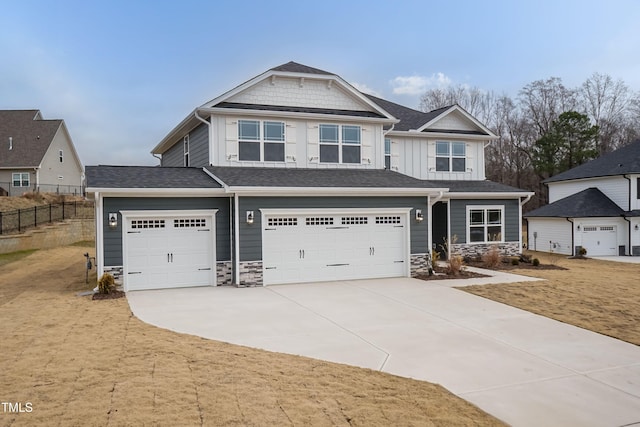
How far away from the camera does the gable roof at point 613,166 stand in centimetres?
2470

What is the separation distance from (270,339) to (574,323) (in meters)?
5.98

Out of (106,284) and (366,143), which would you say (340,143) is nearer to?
(366,143)

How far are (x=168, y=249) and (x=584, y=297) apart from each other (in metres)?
11.1

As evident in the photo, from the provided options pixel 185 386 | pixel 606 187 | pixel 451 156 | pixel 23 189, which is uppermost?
pixel 451 156

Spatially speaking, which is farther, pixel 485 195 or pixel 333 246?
pixel 485 195

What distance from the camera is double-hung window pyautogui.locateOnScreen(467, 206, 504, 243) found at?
20219 millimetres

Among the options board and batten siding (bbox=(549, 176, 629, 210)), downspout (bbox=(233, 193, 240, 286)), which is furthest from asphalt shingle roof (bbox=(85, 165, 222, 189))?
board and batten siding (bbox=(549, 176, 629, 210))

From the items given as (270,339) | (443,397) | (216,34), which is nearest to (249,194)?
(270,339)

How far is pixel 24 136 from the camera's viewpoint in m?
35.8

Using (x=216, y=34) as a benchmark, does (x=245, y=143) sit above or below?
below

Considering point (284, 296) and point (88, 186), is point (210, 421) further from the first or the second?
point (88, 186)

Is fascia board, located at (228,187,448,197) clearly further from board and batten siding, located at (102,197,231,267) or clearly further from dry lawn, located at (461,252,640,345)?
dry lawn, located at (461,252,640,345)

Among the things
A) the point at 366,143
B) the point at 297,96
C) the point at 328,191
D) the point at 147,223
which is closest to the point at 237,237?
the point at 147,223

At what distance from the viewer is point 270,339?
797cm
